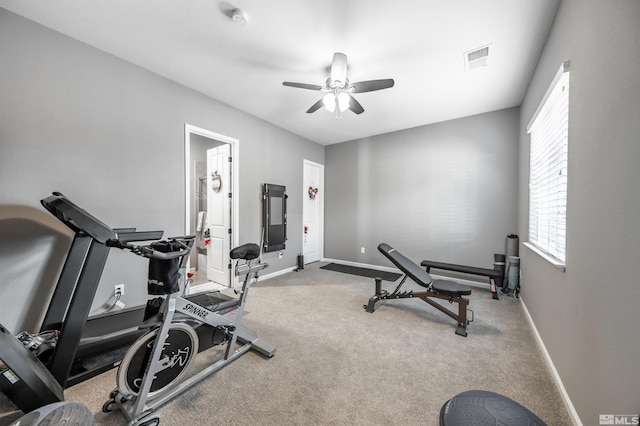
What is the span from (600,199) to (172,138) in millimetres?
3884

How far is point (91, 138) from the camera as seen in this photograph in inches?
91.7

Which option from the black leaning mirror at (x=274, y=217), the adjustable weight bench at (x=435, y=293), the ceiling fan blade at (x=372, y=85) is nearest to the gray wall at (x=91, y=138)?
the black leaning mirror at (x=274, y=217)

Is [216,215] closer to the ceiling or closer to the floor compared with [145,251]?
closer to the ceiling

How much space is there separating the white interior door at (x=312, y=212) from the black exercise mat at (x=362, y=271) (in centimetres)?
52

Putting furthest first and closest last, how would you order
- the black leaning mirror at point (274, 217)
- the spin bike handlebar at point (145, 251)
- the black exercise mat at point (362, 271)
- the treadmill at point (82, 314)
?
1. the black exercise mat at point (362, 271)
2. the black leaning mirror at point (274, 217)
3. the treadmill at point (82, 314)
4. the spin bike handlebar at point (145, 251)

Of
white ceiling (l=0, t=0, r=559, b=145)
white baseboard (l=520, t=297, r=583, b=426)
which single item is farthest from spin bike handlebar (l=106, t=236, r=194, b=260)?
white baseboard (l=520, t=297, r=583, b=426)

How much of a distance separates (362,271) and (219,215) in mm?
3012

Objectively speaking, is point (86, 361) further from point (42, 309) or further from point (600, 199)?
point (600, 199)

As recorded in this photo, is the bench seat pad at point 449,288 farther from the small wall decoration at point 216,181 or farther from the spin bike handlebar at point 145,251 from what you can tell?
the small wall decoration at point 216,181

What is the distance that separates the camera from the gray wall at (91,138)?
1.93 metres

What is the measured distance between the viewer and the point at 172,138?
2.94m

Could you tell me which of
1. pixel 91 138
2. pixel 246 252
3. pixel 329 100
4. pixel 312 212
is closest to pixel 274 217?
pixel 312 212

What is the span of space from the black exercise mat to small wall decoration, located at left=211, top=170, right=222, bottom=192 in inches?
106

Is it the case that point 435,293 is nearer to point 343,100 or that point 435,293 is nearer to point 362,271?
point 362,271
